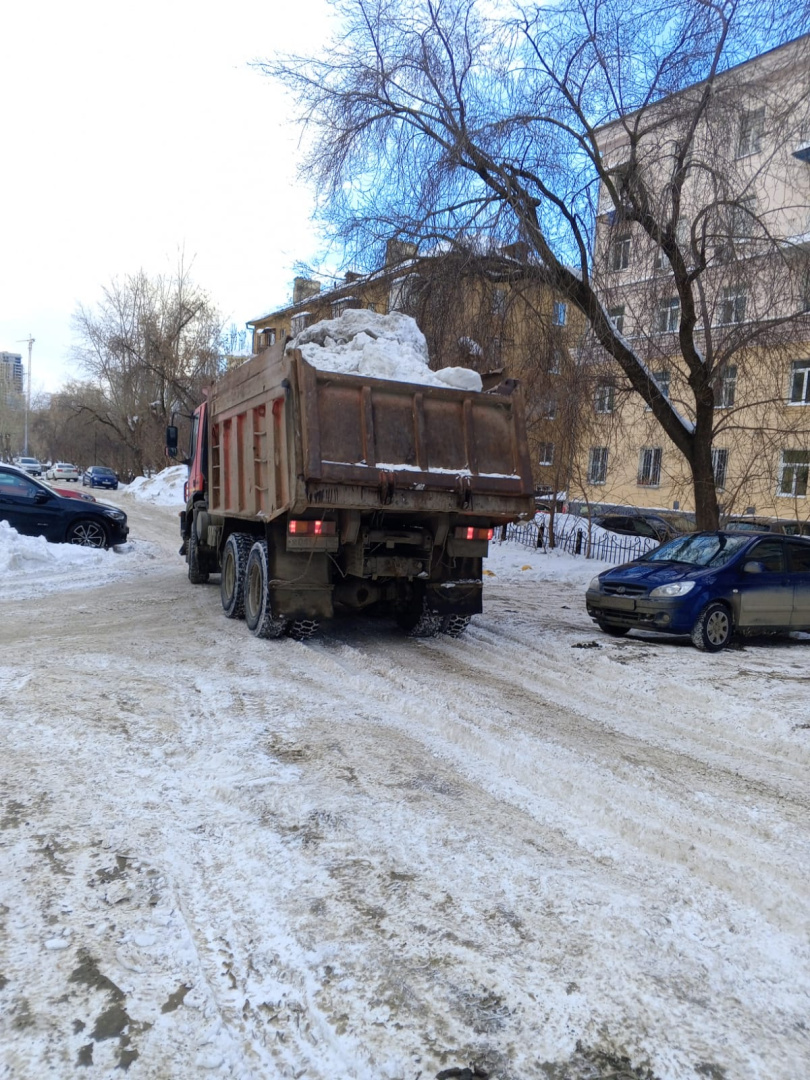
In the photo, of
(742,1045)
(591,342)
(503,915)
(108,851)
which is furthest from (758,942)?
(591,342)

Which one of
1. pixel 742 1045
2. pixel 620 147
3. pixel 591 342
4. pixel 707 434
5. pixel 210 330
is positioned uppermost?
pixel 210 330

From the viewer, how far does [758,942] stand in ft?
10.2

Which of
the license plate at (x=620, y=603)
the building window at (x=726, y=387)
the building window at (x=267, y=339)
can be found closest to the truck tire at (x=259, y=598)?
the building window at (x=267, y=339)

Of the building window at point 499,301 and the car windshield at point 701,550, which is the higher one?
the building window at point 499,301

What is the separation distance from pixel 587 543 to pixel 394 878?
17.9 metres

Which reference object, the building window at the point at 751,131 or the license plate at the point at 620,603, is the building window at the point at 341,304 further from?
the license plate at the point at 620,603

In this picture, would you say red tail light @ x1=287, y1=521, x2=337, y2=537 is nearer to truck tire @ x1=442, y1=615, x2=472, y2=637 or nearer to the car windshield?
→ truck tire @ x1=442, y1=615, x2=472, y2=637

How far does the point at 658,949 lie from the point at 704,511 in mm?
11951

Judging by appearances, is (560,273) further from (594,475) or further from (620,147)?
(594,475)

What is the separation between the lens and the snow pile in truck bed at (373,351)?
8508 millimetres

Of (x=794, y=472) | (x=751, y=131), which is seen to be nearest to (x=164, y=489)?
(x=794, y=472)

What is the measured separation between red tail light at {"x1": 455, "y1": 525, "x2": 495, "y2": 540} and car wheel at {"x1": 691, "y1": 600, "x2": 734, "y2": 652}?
104 inches

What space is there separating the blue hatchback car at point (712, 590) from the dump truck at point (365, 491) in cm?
195

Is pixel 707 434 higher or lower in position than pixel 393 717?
higher
